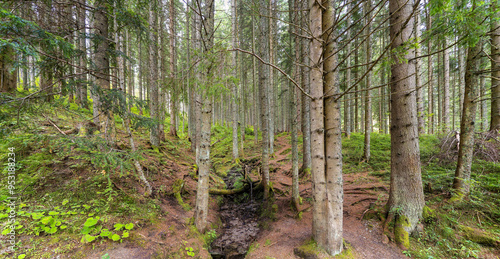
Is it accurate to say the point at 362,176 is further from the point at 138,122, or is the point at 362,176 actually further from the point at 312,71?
the point at 138,122

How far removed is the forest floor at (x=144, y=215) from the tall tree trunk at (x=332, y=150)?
571 millimetres

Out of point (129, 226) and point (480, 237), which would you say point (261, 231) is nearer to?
point (129, 226)

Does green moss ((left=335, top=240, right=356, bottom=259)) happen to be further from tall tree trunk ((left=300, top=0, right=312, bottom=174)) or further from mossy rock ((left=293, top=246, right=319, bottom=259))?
tall tree trunk ((left=300, top=0, right=312, bottom=174))

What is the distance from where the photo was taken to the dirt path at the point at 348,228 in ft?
11.9

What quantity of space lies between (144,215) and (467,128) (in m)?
7.69

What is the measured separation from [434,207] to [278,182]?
15.6ft

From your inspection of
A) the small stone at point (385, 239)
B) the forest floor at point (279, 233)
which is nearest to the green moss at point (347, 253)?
the forest floor at point (279, 233)

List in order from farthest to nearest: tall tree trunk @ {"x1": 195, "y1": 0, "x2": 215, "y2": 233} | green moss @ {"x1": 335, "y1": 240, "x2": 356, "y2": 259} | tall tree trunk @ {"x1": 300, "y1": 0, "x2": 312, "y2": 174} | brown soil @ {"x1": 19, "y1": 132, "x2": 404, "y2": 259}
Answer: tall tree trunk @ {"x1": 300, "y1": 0, "x2": 312, "y2": 174}, tall tree trunk @ {"x1": 195, "y1": 0, "x2": 215, "y2": 233}, brown soil @ {"x1": 19, "y1": 132, "x2": 404, "y2": 259}, green moss @ {"x1": 335, "y1": 240, "x2": 356, "y2": 259}

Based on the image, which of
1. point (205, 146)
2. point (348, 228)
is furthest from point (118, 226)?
point (348, 228)

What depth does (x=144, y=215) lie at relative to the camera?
4.41 meters

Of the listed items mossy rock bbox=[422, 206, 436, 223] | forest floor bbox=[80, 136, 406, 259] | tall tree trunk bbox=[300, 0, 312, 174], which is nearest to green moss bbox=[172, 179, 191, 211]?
forest floor bbox=[80, 136, 406, 259]

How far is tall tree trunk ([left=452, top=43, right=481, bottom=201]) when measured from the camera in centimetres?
390

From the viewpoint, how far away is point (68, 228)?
3.34 metres

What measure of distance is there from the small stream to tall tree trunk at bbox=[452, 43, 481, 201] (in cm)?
498
